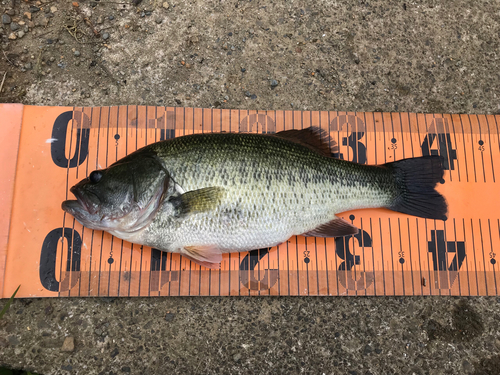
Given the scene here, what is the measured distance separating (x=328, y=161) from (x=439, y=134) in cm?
122

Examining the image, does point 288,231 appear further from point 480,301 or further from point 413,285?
point 480,301

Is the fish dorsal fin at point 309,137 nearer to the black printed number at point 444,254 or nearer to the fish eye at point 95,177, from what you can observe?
the black printed number at point 444,254

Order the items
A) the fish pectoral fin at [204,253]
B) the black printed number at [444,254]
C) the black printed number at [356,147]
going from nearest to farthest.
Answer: the fish pectoral fin at [204,253], the black printed number at [444,254], the black printed number at [356,147]

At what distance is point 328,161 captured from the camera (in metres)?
2.46

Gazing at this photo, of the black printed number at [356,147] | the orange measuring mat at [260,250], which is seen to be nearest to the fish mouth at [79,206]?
the orange measuring mat at [260,250]

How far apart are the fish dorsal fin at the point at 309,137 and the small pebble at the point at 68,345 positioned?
234 cm

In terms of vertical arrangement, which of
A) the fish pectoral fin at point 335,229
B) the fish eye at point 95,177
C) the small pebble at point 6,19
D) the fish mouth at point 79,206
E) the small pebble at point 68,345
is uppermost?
the small pebble at point 6,19

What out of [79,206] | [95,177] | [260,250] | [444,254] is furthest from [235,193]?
[444,254]

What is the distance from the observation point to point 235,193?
87.0 inches

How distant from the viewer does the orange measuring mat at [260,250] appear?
2486 mm

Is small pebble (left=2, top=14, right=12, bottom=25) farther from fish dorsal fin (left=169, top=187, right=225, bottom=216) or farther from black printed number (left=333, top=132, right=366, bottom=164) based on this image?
black printed number (left=333, top=132, right=366, bottom=164)

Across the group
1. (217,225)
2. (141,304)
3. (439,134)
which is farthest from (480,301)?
(141,304)

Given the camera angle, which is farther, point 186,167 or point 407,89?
point 407,89

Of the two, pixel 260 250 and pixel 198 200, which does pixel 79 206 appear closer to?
pixel 198 200
